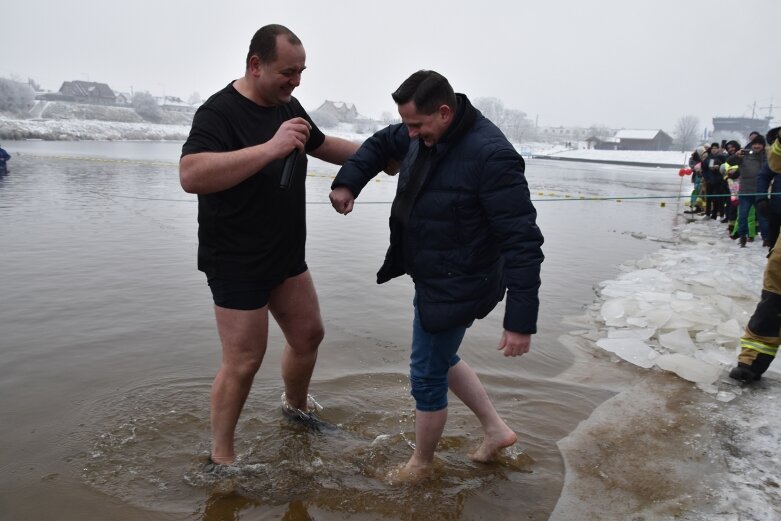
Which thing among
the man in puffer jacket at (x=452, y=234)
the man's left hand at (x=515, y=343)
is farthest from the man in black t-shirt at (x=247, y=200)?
the man's left hand at (x=515, y=343)

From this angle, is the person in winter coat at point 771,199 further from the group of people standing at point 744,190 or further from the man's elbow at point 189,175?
the man's elbow at point 189,175

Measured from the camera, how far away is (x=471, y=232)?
2.58 m

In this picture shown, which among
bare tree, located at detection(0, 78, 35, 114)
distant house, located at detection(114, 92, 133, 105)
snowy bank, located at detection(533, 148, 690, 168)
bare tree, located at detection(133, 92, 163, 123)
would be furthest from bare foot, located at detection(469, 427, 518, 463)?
distant house, located at detection(114, 92, 133, 105)

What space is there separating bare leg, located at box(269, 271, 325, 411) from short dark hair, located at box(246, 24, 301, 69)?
1.13m

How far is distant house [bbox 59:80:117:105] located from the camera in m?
114

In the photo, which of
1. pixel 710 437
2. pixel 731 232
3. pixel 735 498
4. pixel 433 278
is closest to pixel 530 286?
pixel 433 278

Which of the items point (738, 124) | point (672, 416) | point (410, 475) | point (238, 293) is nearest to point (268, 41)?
point (238, 293)

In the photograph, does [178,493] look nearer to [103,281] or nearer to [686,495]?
[686,495]

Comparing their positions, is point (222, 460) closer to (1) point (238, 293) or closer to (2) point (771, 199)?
(1) point (238, 293)

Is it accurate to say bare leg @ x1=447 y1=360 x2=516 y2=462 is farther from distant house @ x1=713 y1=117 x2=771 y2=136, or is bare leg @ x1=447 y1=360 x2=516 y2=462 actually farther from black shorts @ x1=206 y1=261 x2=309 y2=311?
distant house @ x1=713 y1=117 x2=771 y2=136

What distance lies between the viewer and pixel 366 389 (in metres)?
4.09

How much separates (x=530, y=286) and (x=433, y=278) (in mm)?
447

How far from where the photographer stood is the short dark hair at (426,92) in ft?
8.21

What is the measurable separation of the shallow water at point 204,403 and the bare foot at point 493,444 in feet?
0.19
